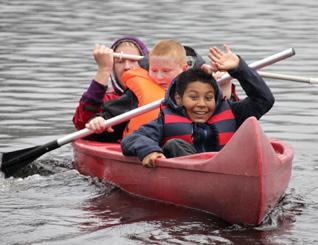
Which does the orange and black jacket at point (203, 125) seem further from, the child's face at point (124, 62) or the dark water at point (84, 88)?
the child's face at point (124, 62)

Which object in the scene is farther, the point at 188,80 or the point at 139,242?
the point at 188,80

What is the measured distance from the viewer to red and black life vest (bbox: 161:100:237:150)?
27.1 feet

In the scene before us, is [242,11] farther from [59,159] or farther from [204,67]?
[204,67]

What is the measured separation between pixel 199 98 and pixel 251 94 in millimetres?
396

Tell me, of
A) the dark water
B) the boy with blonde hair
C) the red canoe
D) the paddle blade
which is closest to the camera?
the red canoe

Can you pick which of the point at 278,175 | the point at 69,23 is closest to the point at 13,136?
the point at 278,175

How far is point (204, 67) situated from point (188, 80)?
0.91ft

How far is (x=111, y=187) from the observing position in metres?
9.04

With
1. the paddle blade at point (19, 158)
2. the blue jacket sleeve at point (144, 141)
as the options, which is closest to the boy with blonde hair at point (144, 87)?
the paddle blade at point (19, 158)

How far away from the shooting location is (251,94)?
27.1 feet

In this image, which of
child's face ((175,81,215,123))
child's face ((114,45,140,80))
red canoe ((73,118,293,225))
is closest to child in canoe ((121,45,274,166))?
child's face ((175,81,215,123))

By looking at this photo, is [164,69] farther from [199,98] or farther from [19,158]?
[19,158]

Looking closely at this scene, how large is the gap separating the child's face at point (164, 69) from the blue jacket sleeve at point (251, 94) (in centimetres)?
67

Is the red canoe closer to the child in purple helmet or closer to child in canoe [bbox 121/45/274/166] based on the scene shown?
child in canoe [bbox 121/45/274/166]
